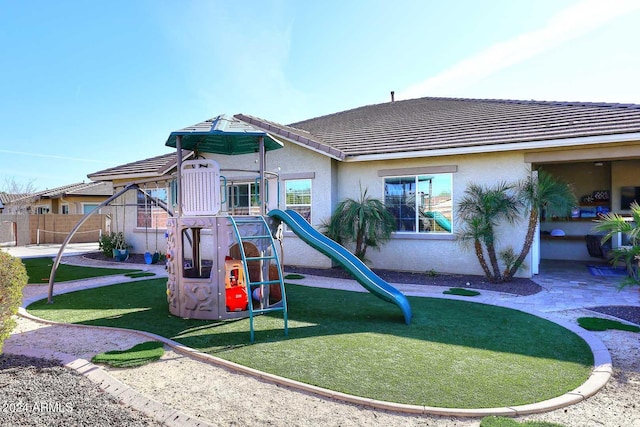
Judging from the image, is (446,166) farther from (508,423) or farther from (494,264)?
(508,423)

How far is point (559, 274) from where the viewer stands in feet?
35.8

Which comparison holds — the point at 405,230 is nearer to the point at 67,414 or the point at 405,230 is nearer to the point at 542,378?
the point at 542,378

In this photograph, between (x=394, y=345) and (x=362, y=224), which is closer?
(x=394, y=345)

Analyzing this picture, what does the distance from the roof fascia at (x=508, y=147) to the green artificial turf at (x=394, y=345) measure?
4529mm

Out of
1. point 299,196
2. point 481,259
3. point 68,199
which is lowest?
point 481,259

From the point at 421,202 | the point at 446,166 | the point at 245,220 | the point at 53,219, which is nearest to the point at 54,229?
the point at 53,219

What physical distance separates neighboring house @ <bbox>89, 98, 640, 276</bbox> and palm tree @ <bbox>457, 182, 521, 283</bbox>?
0.37m

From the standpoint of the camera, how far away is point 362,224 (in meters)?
10.6

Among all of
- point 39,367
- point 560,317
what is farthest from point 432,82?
point 39,367

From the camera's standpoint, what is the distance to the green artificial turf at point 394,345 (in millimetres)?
3938

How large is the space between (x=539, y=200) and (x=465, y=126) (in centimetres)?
377

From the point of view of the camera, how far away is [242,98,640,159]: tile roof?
31.8ft

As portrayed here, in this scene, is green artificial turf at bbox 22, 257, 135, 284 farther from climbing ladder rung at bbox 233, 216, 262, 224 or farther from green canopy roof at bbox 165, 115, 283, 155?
climbing ladder rung at bbox 233, 216, 262, 224

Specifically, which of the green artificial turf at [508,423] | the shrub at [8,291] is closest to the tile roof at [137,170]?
the shrub at [8,291]
